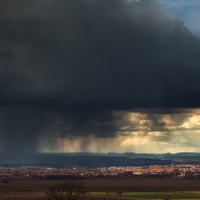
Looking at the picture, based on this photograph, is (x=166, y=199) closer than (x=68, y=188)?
No

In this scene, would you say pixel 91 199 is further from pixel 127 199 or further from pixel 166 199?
pixel 166 199

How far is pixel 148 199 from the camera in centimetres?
15425

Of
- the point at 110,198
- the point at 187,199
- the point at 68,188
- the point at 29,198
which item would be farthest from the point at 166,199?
the point at 68,188

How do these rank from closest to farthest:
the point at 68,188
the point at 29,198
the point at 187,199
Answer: the point at 68,188 < the point at 187,199 < the point at 29,198

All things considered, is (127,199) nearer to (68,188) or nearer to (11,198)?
(11,198)

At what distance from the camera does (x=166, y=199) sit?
488ft

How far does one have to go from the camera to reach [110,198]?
6132 inches

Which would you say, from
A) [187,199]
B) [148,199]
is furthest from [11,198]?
[187,199]

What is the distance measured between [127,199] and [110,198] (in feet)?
15.9

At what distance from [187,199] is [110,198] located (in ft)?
72.5

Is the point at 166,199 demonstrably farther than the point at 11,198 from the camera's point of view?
No

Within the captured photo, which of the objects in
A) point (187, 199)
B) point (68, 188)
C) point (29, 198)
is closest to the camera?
point (68, 188)

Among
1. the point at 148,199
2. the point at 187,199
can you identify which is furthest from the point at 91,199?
the point at 187,199

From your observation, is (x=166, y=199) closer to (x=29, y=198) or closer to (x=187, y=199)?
(x=187, y=199)
